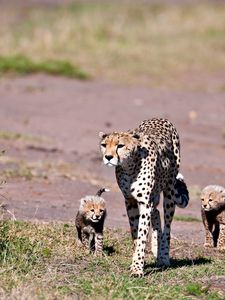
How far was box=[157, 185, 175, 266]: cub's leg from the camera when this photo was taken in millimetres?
9562

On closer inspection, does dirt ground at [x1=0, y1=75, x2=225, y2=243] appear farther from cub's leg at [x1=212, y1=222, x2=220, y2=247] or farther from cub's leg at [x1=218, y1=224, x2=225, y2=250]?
cub's leg at [x1=218, y1=224, x2=225, y2=250]

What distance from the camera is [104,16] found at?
32156 millimetres

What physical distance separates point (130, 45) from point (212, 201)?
54.0 feet

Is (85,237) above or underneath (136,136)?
underneath

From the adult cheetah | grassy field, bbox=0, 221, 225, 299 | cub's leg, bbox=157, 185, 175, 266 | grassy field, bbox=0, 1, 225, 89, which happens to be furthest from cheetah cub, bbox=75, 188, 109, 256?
grassy field, bbox=0, 1, 225, 89

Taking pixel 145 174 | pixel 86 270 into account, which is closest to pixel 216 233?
pixel 145 174

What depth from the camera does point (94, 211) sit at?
1005cm

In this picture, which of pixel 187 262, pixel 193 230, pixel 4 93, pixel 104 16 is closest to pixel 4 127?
pixel 4 93

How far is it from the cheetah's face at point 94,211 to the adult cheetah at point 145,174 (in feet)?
1.64

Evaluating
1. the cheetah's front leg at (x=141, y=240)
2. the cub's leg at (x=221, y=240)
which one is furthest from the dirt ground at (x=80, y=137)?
the cheetah's front leg at (x=141, y=240)

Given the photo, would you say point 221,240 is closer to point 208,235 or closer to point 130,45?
point 208,235

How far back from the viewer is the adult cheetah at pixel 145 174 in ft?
28.8

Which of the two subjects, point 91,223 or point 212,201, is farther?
point 212,201

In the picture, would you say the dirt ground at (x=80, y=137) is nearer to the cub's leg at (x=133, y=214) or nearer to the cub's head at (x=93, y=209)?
the cub's head at (x=93, y=209)
